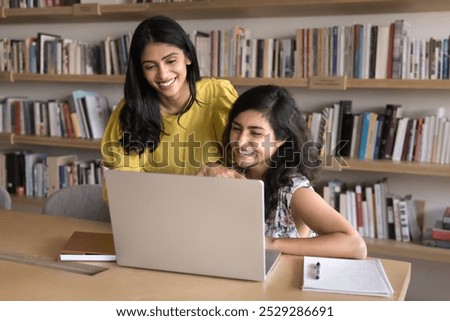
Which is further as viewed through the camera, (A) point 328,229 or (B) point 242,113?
(B) point 242,113

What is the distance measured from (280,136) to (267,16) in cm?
138

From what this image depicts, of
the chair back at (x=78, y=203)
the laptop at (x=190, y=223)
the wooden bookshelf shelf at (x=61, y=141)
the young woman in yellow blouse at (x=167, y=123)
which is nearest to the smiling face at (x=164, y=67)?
Answer: the young woman in yellow blouse at (x=167, y=123)

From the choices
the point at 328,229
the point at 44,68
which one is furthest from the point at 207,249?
the point at 44,68

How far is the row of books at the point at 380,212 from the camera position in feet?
8.05

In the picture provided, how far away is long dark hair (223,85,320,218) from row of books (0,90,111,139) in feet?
5.45

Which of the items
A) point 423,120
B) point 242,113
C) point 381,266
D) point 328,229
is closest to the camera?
point 381,266

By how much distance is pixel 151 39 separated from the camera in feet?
5.46

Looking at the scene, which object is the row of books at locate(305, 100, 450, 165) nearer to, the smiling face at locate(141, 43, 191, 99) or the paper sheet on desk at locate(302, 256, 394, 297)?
the smiling face at locate(141, 43, 191, 99)

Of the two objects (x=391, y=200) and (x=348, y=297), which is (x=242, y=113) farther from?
(x=391, y=200)

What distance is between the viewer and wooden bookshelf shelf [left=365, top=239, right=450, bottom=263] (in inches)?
90.9

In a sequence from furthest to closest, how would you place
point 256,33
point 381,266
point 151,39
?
point 256,33 < point 151,39 < point 381,266

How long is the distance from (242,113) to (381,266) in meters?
0.59

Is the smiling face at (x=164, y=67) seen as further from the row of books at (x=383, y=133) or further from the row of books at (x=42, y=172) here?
the row of books at (x=42, y=172)

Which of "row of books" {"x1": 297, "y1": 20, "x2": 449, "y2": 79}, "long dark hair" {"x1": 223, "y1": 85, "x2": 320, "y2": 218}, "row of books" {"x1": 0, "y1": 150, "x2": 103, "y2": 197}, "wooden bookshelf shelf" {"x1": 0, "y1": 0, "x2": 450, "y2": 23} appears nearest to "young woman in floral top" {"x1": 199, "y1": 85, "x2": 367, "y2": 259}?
"long dark hair" {"x1": 223, "y1": 85, "x2": 320, "y2": 218}
